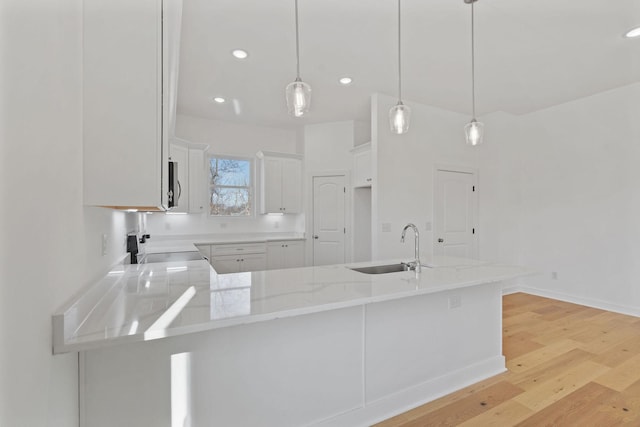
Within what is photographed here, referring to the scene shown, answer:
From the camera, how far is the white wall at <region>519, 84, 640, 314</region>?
3879 mm

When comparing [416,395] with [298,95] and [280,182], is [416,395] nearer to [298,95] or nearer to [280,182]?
[298,95]

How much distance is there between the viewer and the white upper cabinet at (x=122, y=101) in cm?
131

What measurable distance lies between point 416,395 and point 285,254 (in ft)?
11.0

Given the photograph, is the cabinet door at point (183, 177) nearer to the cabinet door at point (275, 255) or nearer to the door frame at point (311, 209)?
the cabinet door at point (275, 255)

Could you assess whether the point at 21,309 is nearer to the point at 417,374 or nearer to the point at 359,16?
the point at 417,374

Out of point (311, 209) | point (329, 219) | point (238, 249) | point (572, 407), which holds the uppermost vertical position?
point (311, 209)

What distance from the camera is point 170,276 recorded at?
2.08 meters

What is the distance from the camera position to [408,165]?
4273 millimetres

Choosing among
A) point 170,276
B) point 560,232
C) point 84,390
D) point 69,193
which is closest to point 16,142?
point 69,193

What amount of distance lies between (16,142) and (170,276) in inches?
56.7

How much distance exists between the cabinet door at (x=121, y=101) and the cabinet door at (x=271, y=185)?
3818mm

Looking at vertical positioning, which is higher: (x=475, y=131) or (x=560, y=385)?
(x=475, y=131)

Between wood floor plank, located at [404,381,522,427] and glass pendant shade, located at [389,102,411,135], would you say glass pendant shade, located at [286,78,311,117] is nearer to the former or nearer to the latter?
glass pendant shade, located at [389,102,411,135]

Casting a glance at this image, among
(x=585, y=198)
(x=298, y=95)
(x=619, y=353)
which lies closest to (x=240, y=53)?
(x=298, y=95)
